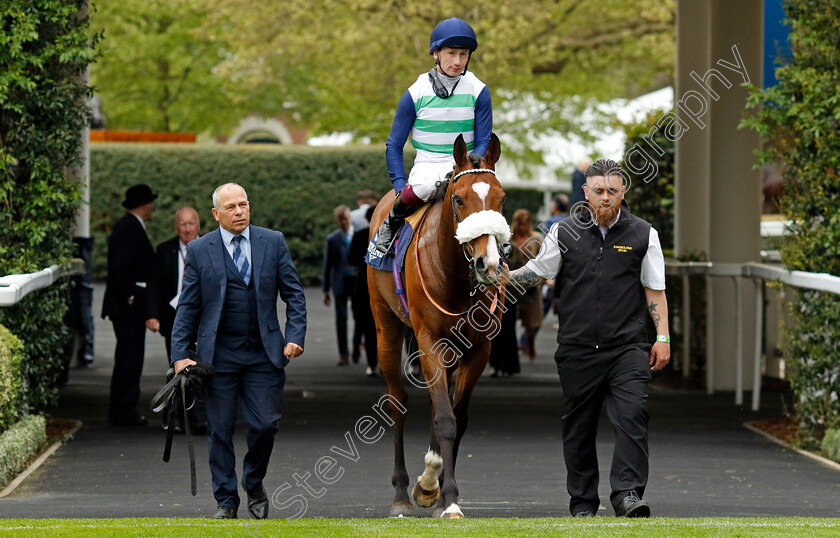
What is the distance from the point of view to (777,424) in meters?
11.7

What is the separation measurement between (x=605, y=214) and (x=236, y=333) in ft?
7.12

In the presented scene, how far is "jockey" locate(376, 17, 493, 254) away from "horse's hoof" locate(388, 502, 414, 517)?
179 centimetres

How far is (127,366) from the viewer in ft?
37.9

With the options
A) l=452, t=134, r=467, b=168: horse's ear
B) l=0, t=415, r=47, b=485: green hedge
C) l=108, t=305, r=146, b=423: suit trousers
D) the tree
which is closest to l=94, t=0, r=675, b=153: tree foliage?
the tree

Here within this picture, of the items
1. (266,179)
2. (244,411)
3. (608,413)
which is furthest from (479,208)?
(266,179)

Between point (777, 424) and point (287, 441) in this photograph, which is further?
point (777, 424)

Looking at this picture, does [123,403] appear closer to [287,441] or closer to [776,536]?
[287,441]

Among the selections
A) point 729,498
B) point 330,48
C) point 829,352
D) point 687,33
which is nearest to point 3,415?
point 729,498

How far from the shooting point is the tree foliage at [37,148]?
986cm

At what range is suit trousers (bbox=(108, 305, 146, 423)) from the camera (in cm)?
1146

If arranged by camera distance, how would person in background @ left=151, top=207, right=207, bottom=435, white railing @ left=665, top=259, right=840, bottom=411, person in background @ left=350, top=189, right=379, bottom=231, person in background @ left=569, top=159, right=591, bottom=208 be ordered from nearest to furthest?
person in background @ left=151, top=207, right=207, bottom=435, white railing @ left=665, top=259, right=840, bottom=411, person in background @ left=350, top=189, right=379, bottom=231, person in background @ left=569, top=159, right=591, bottom=208

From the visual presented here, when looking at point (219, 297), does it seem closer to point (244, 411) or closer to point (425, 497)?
point (244, 411)

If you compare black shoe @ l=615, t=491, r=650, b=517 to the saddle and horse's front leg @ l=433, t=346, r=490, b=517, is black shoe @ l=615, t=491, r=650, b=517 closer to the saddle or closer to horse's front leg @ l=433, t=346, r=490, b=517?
horse's front leg @ l=433, t=346, r=490, b=517

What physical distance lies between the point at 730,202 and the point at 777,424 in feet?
10.2
